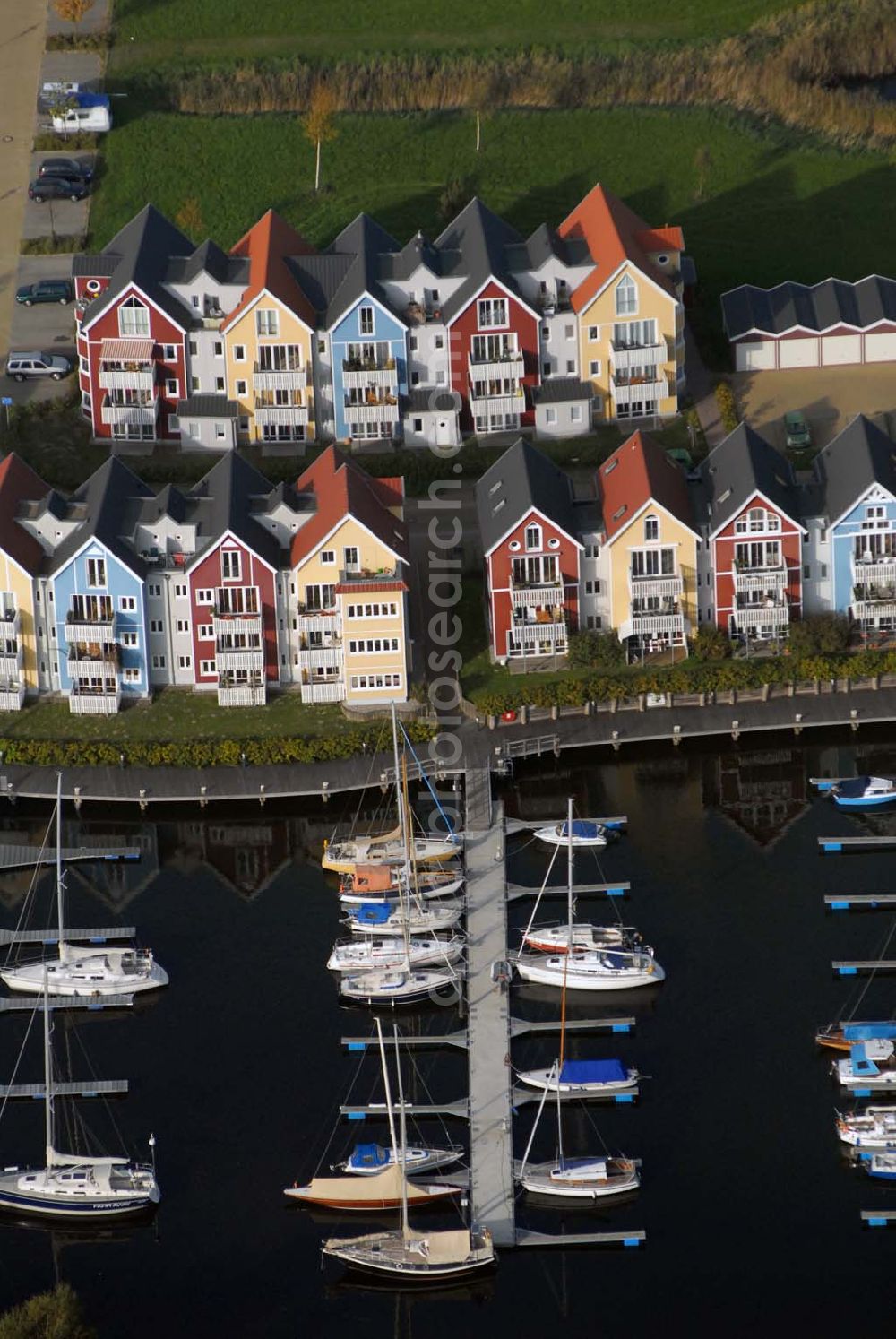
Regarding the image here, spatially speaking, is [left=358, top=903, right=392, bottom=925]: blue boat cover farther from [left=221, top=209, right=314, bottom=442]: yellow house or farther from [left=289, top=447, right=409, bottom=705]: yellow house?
[left=221, top=209, right=314, bottom=442]: yellow house

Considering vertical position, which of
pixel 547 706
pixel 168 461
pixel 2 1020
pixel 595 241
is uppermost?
pixel 595 241

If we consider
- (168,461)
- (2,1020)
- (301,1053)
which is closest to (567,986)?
(301,1053)

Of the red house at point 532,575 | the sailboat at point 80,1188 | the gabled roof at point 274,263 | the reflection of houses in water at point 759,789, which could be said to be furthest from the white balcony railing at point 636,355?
the sailboat at point 80,1188

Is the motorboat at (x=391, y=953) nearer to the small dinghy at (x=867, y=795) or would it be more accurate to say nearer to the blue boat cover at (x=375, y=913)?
the blue boat cover at (x=375, y=913)

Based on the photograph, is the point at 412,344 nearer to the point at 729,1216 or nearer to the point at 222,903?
the point at 222,903

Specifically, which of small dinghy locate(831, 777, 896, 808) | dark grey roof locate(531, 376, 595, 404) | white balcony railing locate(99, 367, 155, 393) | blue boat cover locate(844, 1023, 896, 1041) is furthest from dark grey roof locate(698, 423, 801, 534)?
blue boat cover locate(844, 1023, 896, 1041)

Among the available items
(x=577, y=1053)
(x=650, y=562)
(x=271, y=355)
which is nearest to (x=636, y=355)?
(x=271, y=355)
